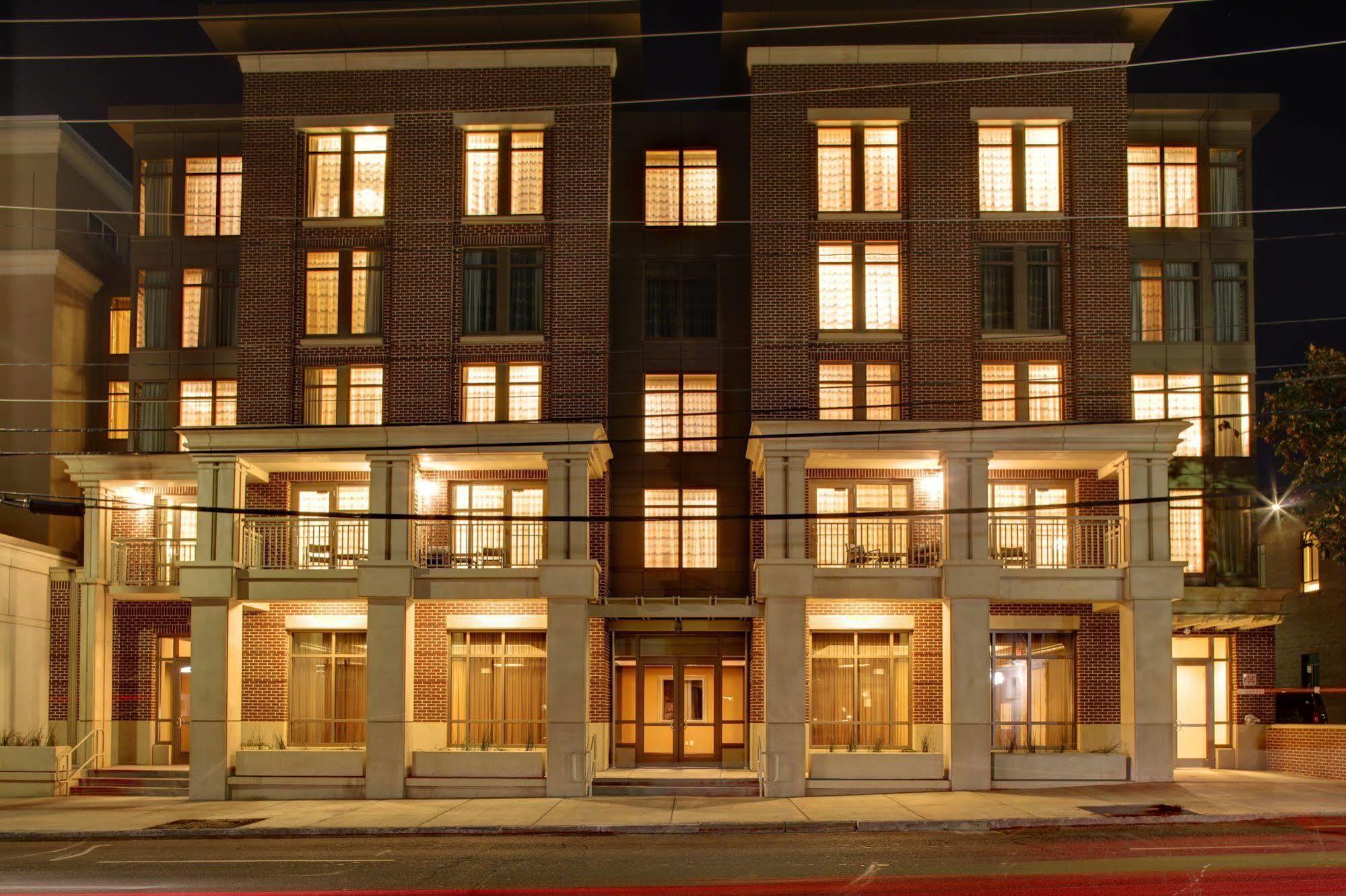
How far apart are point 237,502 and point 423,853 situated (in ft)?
38.5

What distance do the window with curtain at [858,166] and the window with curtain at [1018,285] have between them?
264 cm

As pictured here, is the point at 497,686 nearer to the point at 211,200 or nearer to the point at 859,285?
the point at 859,285

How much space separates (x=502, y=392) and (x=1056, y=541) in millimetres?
12866

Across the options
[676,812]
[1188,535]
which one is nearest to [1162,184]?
[1188,535]

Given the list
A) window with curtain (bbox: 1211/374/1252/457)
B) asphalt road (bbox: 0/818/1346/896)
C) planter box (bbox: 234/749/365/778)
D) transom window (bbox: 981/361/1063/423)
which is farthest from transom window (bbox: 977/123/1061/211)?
planter box (bbox: 234/749/365/778)

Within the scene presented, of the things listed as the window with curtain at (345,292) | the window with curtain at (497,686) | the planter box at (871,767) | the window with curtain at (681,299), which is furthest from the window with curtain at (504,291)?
the planter box at (871,767)

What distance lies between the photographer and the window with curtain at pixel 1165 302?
3200cm

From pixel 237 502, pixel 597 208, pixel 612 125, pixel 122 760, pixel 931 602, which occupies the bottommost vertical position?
pixel 122 760

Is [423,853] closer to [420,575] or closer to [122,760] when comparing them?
[420,575]

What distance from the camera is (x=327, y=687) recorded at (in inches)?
1232

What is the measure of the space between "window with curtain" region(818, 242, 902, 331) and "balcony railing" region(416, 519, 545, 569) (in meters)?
8.10

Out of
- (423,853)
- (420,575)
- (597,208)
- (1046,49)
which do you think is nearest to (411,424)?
(420,575)

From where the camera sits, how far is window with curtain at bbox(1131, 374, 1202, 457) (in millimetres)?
31500

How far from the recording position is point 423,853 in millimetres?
20531
